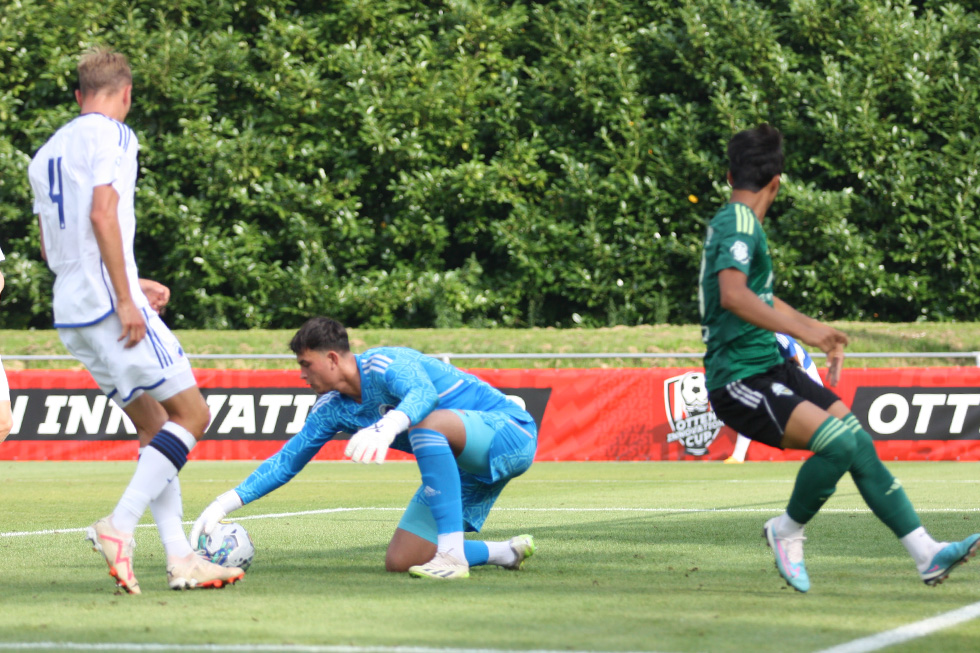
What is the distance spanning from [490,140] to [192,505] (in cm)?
1884

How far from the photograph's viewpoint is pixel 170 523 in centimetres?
546

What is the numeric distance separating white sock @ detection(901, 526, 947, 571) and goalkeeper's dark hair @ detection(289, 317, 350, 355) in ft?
7.93

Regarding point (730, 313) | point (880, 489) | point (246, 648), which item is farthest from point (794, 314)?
point (246, 648)

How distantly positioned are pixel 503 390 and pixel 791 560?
11128mm

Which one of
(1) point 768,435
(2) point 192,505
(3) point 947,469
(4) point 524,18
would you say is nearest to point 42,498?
(2) point 192,505

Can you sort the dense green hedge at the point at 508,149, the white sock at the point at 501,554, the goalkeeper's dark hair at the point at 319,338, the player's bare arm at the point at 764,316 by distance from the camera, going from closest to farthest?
the player's bare arm at the point at 764,316, the goalkeeper's dark hair at the point at 319,338, the white sock at the point at 501,554, the dense green hedge at the point at 508,149

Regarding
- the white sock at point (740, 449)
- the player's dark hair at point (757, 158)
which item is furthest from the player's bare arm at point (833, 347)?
the white sock at point (740, 449)

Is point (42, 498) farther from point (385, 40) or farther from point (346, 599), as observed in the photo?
point (385, 40)

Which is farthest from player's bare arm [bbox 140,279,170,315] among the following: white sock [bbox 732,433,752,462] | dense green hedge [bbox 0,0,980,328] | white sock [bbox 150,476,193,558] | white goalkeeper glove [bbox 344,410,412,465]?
dense green hedge [bbox 0,0,980,328]

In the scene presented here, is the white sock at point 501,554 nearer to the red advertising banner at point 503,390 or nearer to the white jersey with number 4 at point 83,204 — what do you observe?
the white jersey with number 4 at point 83,204

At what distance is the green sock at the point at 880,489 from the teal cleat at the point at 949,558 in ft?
0.47

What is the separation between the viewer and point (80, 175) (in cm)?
518

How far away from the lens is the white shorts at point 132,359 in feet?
17.1

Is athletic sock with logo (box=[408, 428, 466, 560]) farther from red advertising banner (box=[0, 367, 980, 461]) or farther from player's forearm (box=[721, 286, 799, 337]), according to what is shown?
red advertising banner (box=[0, 367, 980, 461])
